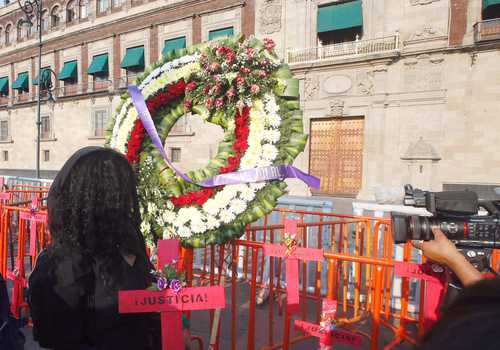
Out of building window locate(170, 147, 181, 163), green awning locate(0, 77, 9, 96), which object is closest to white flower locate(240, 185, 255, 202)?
building window locate(170, 147, 181, 163)

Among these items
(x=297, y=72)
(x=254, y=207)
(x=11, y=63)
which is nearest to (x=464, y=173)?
(x=297, y=72)

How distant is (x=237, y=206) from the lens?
2.47 meters

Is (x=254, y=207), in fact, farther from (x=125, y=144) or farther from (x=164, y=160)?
(x=125, y=144)

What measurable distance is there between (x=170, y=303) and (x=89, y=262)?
0.44 metres

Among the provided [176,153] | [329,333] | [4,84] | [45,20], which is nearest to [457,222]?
[329,333]

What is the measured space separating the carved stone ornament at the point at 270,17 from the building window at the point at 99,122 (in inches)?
471

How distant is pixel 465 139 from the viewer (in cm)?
1328

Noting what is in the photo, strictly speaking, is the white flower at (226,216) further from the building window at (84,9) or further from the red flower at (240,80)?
the building window at (84,9)

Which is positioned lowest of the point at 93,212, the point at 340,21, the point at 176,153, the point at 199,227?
the point at 199,227

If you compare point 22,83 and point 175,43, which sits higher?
point 175,43

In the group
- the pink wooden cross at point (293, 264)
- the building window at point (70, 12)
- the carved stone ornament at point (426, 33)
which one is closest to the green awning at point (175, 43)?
the building window at point (70, 12)

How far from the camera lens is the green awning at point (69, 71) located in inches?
985

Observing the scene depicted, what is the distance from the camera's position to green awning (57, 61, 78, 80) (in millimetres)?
25031

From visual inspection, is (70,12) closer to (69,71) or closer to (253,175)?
(69,71)
